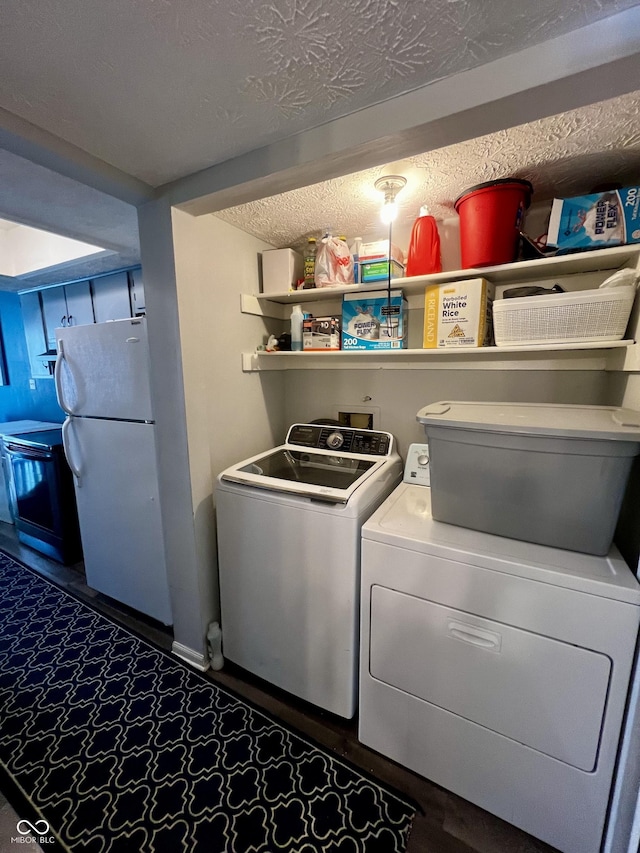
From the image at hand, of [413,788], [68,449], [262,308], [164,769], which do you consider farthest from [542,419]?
[68,449]

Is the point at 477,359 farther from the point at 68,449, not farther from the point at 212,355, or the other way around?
the point at 68,449

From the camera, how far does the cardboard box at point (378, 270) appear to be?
1.54 meters

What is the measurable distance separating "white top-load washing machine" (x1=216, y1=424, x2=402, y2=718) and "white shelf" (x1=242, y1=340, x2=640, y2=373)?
1.68 ft

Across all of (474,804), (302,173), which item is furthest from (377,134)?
(474,804)

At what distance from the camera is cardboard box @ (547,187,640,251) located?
3.74 ft

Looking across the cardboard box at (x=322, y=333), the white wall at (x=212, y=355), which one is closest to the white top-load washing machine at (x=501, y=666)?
the white wall at (x=212, y=355)

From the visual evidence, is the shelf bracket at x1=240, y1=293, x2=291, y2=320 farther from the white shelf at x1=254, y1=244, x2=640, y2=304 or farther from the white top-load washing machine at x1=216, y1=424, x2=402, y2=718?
the white top-load washing machine at x1=216, y1=424, x2=402, y2=718

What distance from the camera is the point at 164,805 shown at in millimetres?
1153

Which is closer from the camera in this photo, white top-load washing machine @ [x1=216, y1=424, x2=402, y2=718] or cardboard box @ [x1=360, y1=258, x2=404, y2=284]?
white top-load washing machine @ [x1=216, y1=424, x2=402, y2=718]

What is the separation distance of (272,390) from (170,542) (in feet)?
3.24

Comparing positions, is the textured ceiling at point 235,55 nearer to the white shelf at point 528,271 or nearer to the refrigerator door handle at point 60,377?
the white shelf at point 528,271

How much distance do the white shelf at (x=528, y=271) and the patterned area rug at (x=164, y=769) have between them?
1.89 metres

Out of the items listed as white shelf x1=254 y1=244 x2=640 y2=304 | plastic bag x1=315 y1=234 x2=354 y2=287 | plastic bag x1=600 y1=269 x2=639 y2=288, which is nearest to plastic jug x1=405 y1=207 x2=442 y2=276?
white shelf x1=254 y1=244 x2=640 y2=304

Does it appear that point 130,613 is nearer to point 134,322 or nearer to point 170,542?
point 170,542
